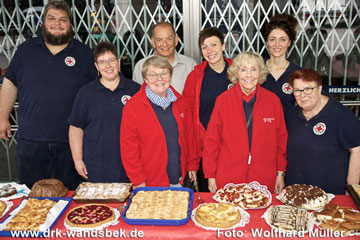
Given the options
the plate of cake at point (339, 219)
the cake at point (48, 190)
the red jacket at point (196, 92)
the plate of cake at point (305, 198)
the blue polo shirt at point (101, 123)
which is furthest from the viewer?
the red jacket at point (196, 92)

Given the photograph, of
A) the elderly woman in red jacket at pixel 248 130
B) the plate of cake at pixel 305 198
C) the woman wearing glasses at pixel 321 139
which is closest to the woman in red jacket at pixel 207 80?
the elderly woman in red jacket at pixel 248 130

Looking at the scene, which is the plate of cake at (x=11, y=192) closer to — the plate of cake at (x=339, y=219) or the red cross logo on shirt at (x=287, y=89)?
the plate of cake at (x=339, y=219)

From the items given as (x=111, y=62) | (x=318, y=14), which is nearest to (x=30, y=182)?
(x=111, y=62)

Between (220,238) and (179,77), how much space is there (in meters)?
2.00

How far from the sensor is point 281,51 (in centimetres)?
326

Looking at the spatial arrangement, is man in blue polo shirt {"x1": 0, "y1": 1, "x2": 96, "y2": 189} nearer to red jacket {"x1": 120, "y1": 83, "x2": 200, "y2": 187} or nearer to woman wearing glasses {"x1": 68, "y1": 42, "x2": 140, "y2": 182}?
woman wearing glasses {"x1": 68, "y1": 42, "x2": 140, "y2": 182}

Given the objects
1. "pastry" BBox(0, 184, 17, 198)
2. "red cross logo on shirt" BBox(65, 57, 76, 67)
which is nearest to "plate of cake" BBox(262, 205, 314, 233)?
"pastry" BBox(0, 184, 17, 198)

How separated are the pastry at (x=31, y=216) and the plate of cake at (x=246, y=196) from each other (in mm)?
1098

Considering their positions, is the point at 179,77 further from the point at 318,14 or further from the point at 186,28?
the point at 318,14

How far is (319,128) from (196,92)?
1.17 metres

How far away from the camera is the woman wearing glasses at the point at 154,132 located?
2.79 meters

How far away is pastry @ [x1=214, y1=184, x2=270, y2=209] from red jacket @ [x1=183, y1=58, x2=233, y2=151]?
98 centimetres

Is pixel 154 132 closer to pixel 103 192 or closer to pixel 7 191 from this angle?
pixel 103 192

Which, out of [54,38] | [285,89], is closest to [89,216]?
[54,38]
